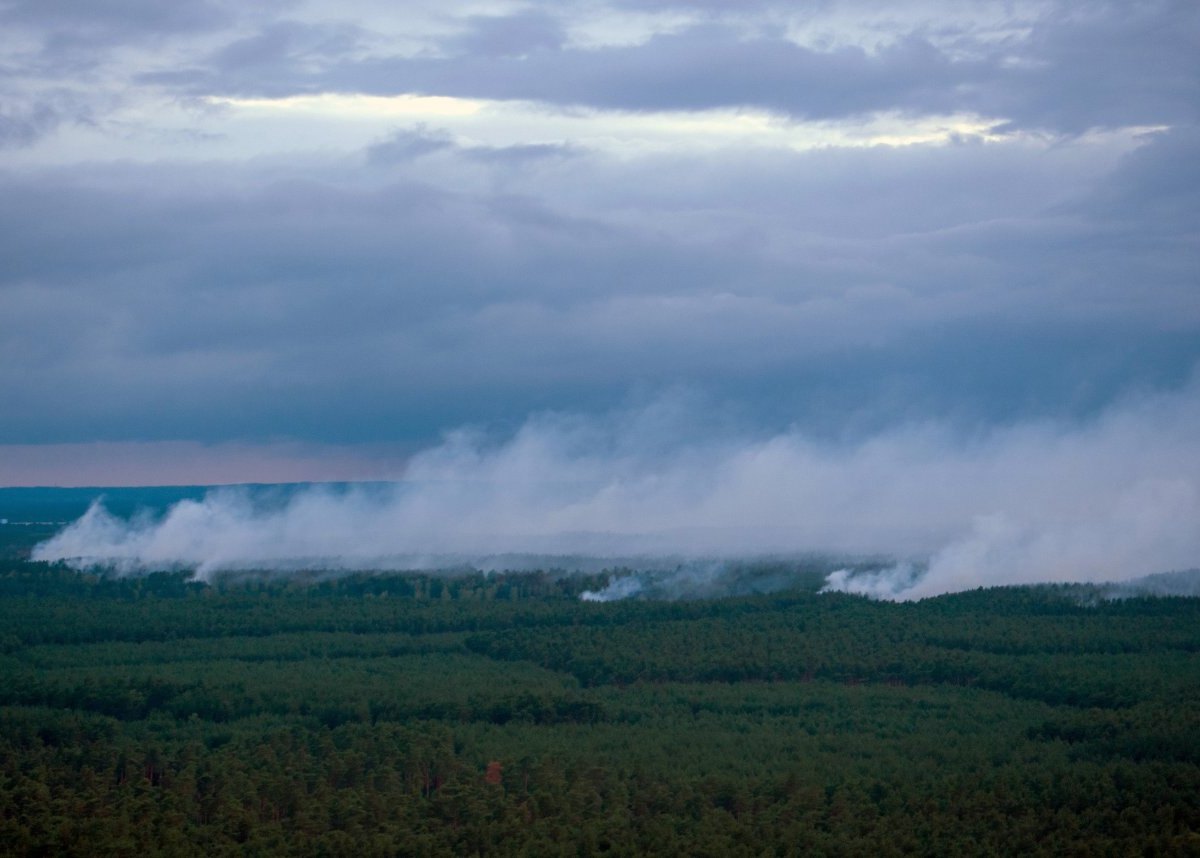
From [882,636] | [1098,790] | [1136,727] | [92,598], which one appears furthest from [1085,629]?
[92,598]

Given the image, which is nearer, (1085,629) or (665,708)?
(665,708)

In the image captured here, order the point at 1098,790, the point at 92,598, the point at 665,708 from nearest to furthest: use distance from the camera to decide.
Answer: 1. the point at 1098,790
2. the point at 665,708
3. the point at 92,598

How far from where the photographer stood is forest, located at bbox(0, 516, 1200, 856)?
5659 centimetres

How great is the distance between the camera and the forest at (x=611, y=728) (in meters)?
56.6

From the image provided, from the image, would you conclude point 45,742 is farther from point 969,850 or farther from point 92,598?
point 92,598

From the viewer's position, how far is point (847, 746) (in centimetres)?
7431

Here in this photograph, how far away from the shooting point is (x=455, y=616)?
137 meters

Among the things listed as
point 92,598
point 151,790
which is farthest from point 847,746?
point 92,598

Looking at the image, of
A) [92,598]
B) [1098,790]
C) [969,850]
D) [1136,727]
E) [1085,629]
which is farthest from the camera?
[92,598]

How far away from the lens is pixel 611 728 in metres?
80.1

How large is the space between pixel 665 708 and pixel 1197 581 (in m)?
66.1

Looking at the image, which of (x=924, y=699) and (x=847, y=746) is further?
(x=924, y=699)

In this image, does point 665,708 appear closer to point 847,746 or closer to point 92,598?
point 847,746

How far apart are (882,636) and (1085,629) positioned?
14.3 meters
